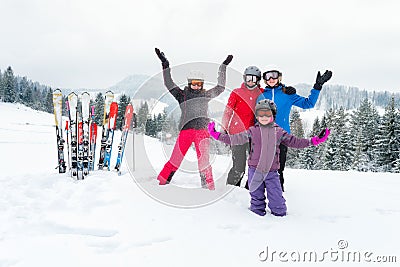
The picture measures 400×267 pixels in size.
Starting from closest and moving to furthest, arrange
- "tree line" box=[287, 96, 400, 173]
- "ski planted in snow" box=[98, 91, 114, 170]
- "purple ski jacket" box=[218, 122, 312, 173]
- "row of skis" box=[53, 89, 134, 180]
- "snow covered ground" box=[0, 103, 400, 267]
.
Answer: "snow covered ground" box=[0, 103, 400, 267]
"purple ski jacket" box=[218, 122, 312, 173]
"row of skis" box=[53, 89, 134, 180]
"ski planted in snow" box=[98, 91, 114, 170]
"tree line" box=[287, 96, 400, 173]

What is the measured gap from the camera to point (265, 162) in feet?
12.5

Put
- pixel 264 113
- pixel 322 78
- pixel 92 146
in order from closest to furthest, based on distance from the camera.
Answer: pixel 264 113
pixel 322 78
pixel 92 146

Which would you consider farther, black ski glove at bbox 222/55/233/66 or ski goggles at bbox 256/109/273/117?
black ski glove at bbox 222/55/233/66

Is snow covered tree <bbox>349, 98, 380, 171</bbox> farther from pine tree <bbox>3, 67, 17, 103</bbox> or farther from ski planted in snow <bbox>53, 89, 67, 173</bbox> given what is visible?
pine tree <bbox>3, 67, 17, 103</bbox>

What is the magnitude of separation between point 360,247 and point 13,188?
4572 mm

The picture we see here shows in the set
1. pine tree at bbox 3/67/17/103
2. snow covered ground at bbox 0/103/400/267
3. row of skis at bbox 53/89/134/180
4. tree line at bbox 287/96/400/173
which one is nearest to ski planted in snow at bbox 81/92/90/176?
row of skis at bbox 53/89/134/180

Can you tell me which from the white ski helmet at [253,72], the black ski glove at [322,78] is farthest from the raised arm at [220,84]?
the black ski glove at [322,78]

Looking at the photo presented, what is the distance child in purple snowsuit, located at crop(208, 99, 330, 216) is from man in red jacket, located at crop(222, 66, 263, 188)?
2.67 feet

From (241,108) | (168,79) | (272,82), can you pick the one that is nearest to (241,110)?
(241,108)

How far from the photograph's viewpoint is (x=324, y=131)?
12.3 ft

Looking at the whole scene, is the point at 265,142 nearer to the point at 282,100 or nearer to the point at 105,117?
the point at 282,100

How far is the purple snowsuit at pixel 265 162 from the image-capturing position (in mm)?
3715

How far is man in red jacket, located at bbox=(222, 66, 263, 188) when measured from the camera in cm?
462

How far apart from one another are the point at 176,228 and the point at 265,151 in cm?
153
